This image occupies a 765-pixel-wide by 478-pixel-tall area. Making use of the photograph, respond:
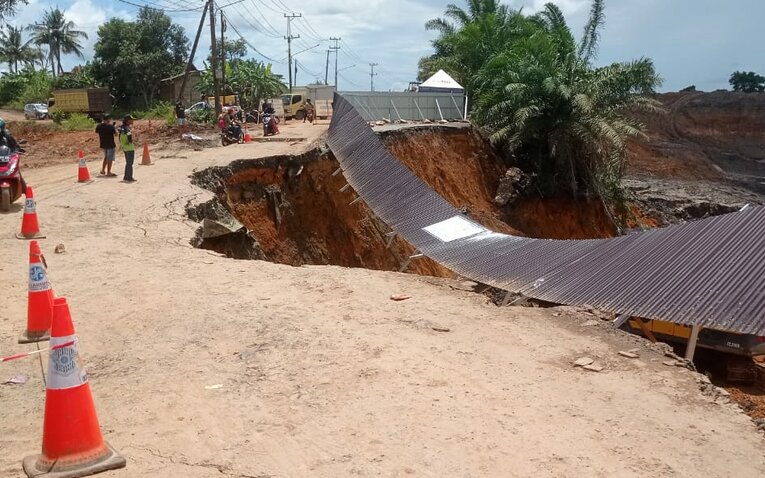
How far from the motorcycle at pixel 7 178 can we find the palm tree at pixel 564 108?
49.8 feet

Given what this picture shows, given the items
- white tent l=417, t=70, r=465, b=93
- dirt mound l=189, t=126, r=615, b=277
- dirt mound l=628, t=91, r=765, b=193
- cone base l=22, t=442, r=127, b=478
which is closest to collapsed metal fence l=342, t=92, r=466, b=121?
white tent l=417, t=70, r=465, b=93

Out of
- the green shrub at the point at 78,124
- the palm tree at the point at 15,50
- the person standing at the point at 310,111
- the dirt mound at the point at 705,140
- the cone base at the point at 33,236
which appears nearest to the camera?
the cone base at the point at 33,236

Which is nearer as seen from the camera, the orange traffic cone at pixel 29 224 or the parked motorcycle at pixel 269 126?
the orange traffic cone at pixel 29 224

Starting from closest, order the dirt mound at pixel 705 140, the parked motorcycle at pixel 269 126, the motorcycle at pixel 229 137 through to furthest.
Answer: the motorcycle at pixel 229 137 → the parked motorcycle at pixel 269 126 → the dirt mound at pixel 705 140

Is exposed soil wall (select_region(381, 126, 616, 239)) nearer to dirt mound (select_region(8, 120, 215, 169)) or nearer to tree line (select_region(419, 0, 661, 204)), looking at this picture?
tree line (select_region(419, 0, 661, 204))

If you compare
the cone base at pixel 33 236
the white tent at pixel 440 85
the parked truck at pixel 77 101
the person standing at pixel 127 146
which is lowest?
the cone base at pixel 33 236

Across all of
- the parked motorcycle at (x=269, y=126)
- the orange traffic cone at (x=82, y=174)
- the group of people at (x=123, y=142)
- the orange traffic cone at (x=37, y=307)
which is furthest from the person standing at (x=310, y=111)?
the orange traffic cone at (x=37, y=307)

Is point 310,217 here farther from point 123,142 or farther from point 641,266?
point 641,266

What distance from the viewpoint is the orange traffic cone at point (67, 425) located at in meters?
3.32

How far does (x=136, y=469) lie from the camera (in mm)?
3385

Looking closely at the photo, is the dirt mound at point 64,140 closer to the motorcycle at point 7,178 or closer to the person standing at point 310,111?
the person standing at point 310,111

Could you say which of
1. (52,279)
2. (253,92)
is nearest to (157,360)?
(52,279)

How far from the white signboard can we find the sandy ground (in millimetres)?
2243

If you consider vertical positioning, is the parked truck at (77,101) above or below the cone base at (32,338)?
above
